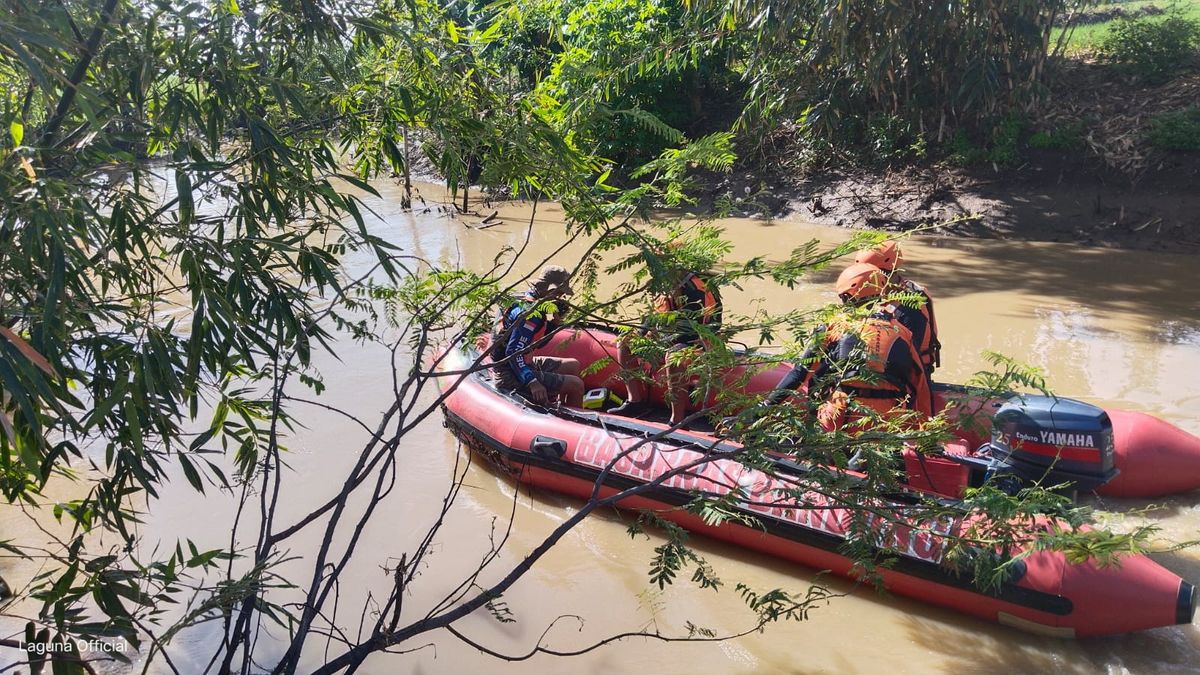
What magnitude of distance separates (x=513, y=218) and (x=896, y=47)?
20.1ft

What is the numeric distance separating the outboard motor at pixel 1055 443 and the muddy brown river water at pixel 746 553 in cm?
46

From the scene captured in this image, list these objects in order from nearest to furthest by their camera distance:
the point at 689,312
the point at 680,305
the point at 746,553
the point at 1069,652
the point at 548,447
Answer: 1. the point at 689,312
2. the point at 680,305
3. the point at 1069,652
4. the point at 746,553
5. the point at 548,447

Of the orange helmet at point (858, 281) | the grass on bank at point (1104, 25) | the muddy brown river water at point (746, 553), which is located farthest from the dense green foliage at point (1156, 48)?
the orange helmet at point (858, 281)

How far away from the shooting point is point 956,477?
466 cm

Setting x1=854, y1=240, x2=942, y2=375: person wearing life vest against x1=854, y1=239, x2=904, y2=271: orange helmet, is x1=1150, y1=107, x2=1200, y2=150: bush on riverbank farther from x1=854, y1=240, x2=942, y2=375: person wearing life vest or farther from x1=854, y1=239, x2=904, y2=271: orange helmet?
x1=854, y1=239, x2=904, y2=271: orange helmet

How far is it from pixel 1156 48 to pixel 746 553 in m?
10.0

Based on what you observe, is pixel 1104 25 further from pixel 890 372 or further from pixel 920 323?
pixel 890 372

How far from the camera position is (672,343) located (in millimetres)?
3141

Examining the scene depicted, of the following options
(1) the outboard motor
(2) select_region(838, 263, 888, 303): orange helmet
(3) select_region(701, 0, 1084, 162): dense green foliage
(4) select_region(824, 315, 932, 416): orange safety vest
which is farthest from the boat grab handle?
(3) select_region(701, 0, 1084, 162): dense green foliage

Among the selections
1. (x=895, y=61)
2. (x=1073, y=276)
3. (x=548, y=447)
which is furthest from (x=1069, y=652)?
(x=895, y=61)

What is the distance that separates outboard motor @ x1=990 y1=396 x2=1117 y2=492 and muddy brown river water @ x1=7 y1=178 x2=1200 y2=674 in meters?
0.46

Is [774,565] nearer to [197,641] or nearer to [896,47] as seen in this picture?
[197,641]

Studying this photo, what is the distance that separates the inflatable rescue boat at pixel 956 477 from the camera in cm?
405

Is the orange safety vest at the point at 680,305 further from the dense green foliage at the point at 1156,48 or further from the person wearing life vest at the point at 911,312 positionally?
the dense green foliage at the point at 1156,48
